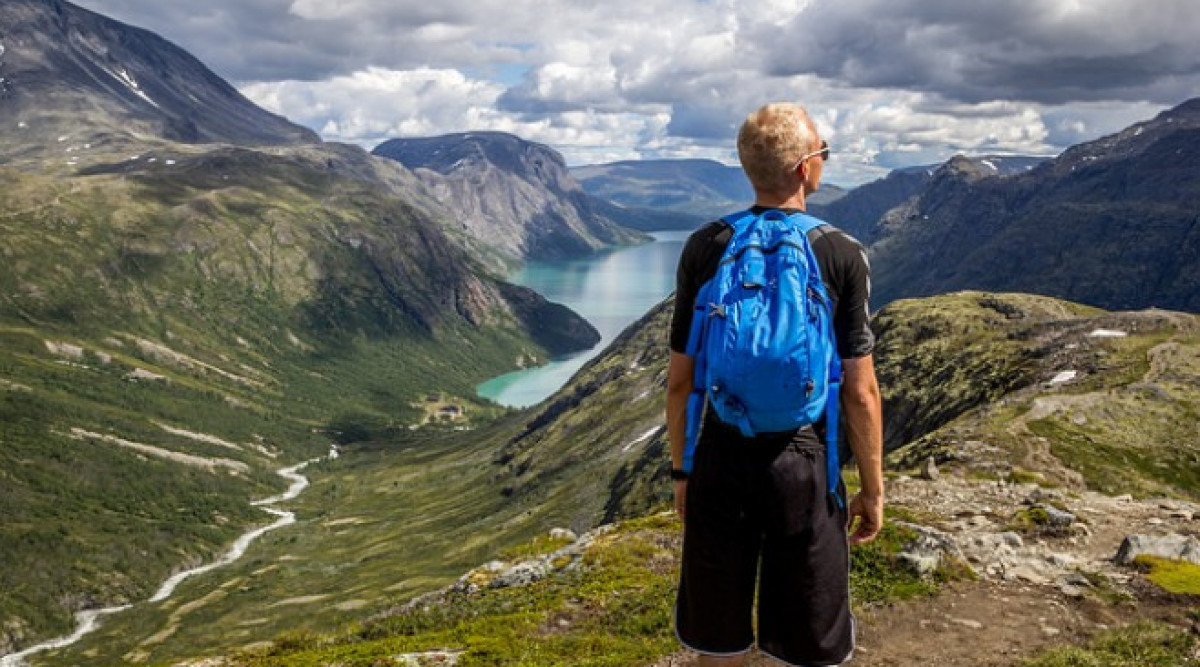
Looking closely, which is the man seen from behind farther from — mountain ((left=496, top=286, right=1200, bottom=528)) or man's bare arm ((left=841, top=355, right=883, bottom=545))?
mountain ((left=496, top=286, right=1200, bottom=528))

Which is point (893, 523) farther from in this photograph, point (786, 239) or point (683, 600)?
point (786, 239)

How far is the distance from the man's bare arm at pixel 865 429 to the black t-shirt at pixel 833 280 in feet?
0.81

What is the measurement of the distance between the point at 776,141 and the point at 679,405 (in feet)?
10.8

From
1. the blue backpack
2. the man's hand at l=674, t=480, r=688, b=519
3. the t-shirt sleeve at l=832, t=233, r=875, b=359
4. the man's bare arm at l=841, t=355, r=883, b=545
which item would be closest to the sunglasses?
the blue backpack

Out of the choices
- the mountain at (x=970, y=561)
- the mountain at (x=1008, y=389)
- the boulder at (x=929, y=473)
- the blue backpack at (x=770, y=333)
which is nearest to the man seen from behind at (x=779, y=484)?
the blue backpack at (x=770, y=333)

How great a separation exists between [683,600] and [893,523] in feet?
59.4

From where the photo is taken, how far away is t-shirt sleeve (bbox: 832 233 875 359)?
9.08 m

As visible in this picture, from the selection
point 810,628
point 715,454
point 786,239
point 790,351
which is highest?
point 786,239

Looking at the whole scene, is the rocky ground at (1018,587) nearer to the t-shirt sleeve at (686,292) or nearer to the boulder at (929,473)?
the boulder at (929,473)

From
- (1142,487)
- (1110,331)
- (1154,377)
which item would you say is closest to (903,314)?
(1110,331)

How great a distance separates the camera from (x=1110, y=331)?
106m

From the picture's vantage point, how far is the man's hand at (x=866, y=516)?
9.95 metres

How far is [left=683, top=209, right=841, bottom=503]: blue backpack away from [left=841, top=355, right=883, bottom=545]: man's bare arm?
26 cm

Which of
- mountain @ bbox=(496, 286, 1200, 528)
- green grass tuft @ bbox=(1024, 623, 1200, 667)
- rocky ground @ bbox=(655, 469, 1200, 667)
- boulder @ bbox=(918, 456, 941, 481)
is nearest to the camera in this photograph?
green grass tuft @ bbox=(1024, 623, 1200, 667)
